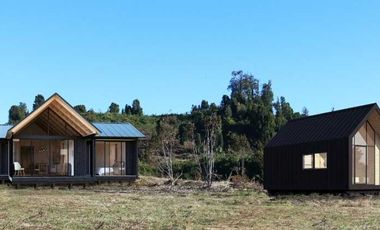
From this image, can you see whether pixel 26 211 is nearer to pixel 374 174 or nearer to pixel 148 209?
pixel 148 209

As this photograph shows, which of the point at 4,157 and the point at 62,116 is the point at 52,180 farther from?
the point at 4,157

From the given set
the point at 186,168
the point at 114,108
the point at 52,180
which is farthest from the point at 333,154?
the point at 114,108

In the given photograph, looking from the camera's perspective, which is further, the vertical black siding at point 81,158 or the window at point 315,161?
the vertical black siding at point 81,158

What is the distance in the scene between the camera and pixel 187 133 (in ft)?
166

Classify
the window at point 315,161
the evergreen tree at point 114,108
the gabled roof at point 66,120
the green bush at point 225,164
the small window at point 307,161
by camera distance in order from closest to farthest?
the window at point 315,161 < the small window at point 307,161 < the gabled roof at point 66,120 < the green bush at point 225,164 < the evergreen tree at point 114,108

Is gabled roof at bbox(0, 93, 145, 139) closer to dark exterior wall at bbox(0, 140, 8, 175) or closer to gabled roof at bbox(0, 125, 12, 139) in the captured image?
Answer: gabled roof at bbox(0, 125, 12, 139)

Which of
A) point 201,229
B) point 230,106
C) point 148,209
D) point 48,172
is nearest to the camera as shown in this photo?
point 201,229

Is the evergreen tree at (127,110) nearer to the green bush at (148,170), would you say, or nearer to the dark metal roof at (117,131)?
the green bush at (148,170)

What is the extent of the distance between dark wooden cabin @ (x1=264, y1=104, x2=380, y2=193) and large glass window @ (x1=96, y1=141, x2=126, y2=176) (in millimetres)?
8922

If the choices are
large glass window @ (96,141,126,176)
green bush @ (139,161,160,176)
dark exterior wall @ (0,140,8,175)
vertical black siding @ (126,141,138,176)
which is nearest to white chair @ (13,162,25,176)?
dark exterior wall @ (0,140,8,175)

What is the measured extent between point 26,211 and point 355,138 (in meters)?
14.3

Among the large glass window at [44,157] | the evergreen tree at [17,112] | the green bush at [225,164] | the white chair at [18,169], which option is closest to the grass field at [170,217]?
the white chair at [18,169]

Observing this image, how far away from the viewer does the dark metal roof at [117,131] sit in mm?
31194

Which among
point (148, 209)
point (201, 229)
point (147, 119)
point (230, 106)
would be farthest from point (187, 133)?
point (201, 229)
